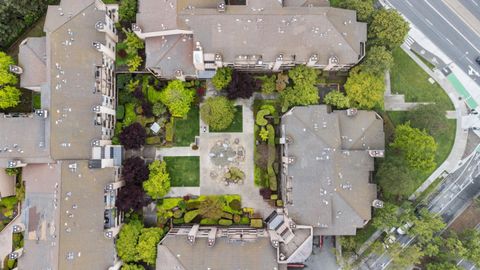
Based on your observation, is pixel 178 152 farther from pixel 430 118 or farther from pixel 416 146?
pixel 430 118

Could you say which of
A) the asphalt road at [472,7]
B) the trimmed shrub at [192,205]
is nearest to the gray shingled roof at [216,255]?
the trimmed shrub at [192,205]

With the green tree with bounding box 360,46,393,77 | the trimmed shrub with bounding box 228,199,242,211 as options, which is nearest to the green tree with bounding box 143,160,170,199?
the trimmed shrub with bounding box 228,199,242,211

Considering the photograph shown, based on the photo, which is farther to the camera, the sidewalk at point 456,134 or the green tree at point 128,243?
the sidewalk at point 456,134

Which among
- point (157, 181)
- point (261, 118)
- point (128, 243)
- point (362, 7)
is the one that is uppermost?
point (362, 7)

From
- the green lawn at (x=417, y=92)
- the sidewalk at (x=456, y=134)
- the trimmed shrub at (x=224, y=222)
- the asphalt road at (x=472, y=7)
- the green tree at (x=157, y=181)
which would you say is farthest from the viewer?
the asphalt road at (x=472, y=7)

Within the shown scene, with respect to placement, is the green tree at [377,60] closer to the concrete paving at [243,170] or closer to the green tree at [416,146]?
the green tree at [416,146]

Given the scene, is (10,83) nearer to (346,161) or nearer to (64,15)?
(64,15)

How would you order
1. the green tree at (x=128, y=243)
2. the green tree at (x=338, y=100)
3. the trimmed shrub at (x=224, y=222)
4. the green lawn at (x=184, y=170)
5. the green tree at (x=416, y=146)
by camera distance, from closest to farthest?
the green tree at (x=128, y=243), the green tree at (x=416, y=146), the green tree at (x=338, y=100), the trimmed shrub at (x=224, y=222), the green lawn at (x=184, y=170)

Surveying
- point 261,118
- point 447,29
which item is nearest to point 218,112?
point 261,118
